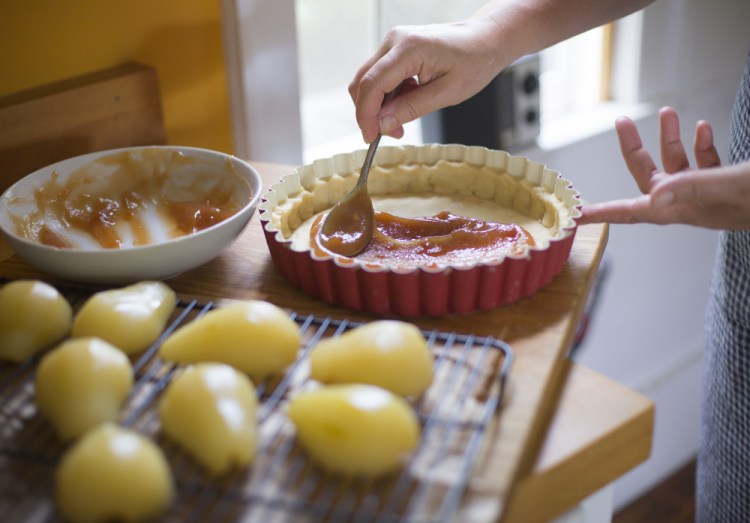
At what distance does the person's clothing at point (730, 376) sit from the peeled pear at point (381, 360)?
1.93ft

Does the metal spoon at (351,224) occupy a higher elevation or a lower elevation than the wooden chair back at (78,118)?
lower

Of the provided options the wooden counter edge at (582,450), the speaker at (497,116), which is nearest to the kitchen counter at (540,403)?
the wooden counter edge at (582,450)

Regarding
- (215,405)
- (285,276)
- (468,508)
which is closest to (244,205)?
(285,276)

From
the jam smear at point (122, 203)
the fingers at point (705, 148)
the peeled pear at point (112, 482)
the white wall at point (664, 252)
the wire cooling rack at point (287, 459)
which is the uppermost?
the fingers at point (705, 148)

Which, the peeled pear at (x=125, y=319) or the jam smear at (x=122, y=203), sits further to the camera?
the jam smear at (x=122, y=203)

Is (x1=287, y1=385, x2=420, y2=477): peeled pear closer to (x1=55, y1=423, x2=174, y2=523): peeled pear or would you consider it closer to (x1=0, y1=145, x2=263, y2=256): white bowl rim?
(x1=55, y1=423, x2=174, y2=523): peeled pear

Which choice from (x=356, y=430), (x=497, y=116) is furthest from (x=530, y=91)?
(x=356, y=430)

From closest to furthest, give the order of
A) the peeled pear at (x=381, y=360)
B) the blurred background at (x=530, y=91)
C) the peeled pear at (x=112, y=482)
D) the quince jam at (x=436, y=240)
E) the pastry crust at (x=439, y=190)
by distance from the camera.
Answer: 1. the peeled pear at (x=112, y=482)
2. the peeled pear at (x=381, y=360)
3. the quince jam at (x=436, y=240)
4. the pastry crust at (x=439, y=190)
5. the blurred background at (x=530, y=91)

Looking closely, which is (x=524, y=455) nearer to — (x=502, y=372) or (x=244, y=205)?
(x=502, y=372)

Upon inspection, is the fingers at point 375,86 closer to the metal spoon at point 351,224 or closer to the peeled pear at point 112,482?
the metal spoon at point 351,224

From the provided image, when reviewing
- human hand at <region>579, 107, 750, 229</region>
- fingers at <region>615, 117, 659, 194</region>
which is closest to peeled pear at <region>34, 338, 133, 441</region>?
human hand at <region>579, 107, 750, 229</region>

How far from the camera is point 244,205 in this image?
3.10ft

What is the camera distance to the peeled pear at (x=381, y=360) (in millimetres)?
646

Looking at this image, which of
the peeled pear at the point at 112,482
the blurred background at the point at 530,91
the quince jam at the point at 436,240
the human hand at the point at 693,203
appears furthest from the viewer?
the blurred background at the point at 530,91
